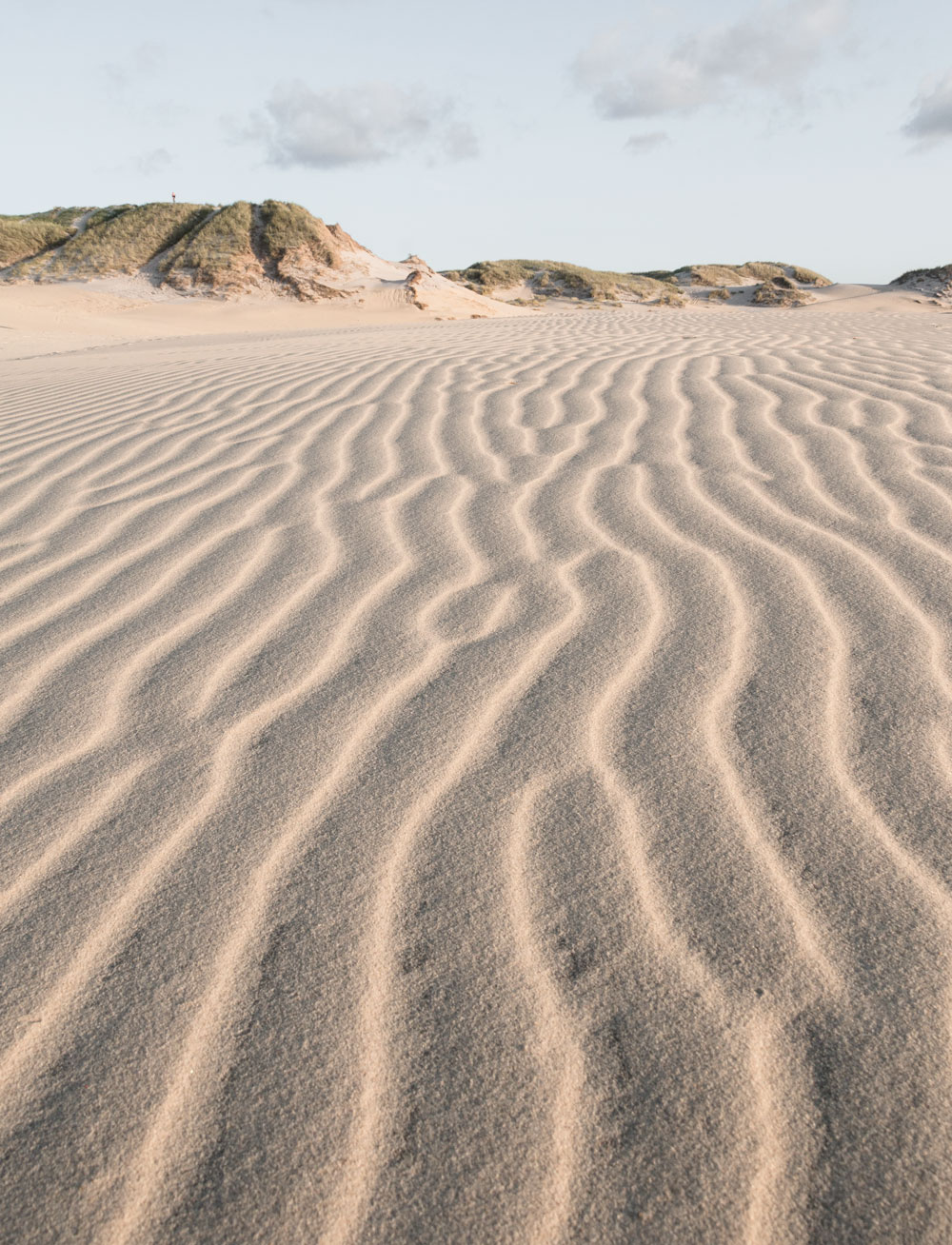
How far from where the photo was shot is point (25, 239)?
20141 millimetres

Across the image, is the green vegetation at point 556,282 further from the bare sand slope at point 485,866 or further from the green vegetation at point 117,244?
the bare sand slope at point 485,866

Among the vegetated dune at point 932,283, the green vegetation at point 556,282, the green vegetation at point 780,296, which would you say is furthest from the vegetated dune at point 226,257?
Answer: the vegetated dune at point 932,283

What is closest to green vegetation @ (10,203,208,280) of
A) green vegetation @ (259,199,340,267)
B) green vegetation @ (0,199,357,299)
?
green vegetation @ (0,199,357,299)

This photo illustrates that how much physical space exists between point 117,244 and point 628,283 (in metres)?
14.9

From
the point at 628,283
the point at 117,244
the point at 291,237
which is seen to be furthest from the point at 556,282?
the point at 117,244

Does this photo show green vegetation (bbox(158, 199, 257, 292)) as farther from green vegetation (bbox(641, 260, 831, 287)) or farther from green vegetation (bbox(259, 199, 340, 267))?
green vegetation (bbox(641, 260, 831, 287))

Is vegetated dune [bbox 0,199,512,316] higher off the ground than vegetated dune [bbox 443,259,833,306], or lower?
higher

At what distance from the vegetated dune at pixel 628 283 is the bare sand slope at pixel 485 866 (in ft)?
72.0

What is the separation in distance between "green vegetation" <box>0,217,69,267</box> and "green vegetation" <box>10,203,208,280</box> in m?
0.37

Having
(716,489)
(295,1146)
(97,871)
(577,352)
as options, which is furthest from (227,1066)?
(577,352)

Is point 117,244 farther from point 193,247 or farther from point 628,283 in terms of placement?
point 628,283

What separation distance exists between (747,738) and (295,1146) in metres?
1.01

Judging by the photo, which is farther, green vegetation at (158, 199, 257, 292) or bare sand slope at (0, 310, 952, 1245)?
green vegetation at (158, 199, 257, 292)

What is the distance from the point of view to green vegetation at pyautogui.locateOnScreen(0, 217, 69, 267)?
19797 mm
